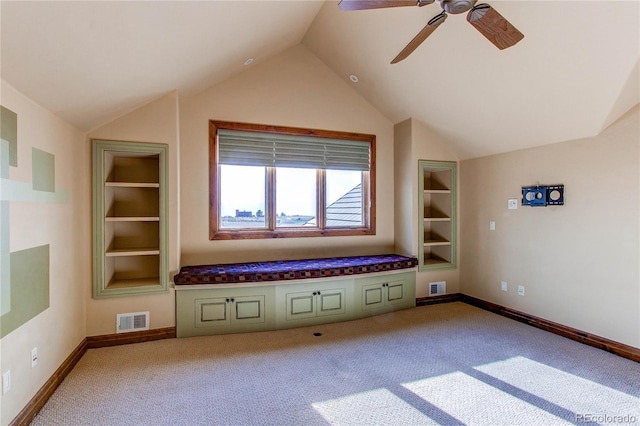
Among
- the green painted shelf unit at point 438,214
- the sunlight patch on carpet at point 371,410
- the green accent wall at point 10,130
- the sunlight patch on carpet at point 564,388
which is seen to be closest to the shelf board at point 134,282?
the green accent wall at point 10,130

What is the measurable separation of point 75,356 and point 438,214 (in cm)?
454

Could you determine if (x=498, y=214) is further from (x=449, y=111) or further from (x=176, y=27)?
(x=176, y=27)

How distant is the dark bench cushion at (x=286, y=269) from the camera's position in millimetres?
3177

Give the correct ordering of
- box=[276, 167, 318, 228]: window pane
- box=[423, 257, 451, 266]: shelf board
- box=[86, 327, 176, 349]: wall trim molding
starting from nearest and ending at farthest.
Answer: box=[86, 327, 176, 349]: wall trim molding
box=[276, 167, 318, 228]: window pane
box=[423, 257, 451, 266]: shelf board

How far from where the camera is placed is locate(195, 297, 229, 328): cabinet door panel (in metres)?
3.21

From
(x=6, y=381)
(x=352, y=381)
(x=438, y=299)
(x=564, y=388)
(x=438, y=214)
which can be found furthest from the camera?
(x=438, y=214)

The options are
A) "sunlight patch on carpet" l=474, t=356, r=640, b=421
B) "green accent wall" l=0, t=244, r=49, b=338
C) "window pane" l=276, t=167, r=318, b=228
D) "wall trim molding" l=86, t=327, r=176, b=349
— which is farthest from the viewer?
"window pane" l=276, t=167, r=318, b=228

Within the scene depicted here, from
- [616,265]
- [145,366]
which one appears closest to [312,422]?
[145,366]

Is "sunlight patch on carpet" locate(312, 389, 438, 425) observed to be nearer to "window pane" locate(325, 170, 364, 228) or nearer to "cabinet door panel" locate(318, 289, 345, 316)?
"cabinet door panel" locate(318, 289, 345, 316)

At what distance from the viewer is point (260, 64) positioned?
387cm

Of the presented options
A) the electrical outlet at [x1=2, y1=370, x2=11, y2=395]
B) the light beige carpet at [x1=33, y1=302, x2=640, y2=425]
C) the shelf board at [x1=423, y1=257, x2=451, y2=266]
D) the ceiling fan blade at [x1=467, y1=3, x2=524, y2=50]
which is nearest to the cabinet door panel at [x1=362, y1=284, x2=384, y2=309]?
the light beige carpet at [x1=33, y1=302, x2=640, y2=425]

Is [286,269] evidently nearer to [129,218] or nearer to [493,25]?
[129,218]

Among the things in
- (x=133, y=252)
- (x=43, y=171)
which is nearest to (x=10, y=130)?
(x=43, y=171)

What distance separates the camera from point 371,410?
2.03 m
